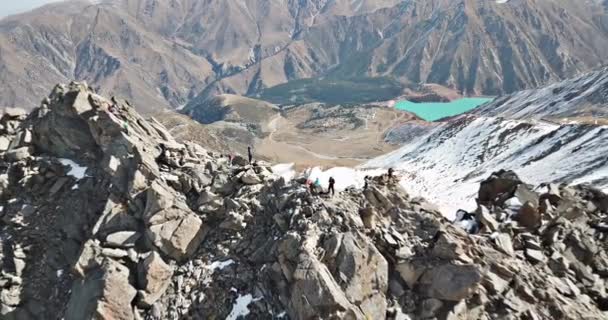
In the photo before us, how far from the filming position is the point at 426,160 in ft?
331

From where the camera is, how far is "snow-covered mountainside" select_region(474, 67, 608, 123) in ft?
466

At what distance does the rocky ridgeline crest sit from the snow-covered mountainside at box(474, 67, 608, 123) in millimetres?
115066

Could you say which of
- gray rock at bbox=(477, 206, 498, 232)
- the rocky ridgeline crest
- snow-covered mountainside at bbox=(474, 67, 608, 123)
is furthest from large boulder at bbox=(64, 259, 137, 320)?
snow-covered mountainside at bbox=(474, 67, 608, 123)

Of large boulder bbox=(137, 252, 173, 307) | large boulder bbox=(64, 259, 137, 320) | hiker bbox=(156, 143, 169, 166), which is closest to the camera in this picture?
large boulder bbox=(64, 259, 137, 320)

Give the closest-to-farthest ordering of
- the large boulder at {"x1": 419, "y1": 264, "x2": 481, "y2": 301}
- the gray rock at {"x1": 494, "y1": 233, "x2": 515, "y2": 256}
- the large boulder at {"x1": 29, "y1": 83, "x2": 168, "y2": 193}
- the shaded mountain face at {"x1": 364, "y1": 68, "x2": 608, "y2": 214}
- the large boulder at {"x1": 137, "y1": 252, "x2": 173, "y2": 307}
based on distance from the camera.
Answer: the large boulder at {"x1": 419, "y1": 264, "x2": 481, "y2": 301} → the large boulder at {"x1": 137, "y1": 252, "x2": 173, "y2": 307} → the gray rock at {"x1": 494, "y1": 233, "x2": 515, "y2": 256} → the large boulder at {"x1": 29, "y1": 83, "x2": 168, "y2": 193} → the shaded mountain face at {"x1": 364, "y1": 68, "x2": 608, "y2": 214}

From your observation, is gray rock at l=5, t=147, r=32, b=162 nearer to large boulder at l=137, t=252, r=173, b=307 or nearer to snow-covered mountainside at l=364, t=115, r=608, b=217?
large boulder at l=137, t=252, r=173, b=307

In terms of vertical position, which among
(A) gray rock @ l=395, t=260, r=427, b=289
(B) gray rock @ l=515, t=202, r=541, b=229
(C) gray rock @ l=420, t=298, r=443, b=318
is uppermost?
(B) gray rock @ l=515, t=202, r=541, b=229

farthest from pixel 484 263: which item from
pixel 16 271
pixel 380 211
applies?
pixel 16 271

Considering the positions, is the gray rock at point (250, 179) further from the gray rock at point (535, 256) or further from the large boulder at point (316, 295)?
the gray rock at point (535, 256)

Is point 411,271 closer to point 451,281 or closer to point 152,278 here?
point 451,281

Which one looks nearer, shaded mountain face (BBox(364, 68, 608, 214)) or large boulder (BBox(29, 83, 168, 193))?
large boulder (BBox(29, 83, 168, 193))

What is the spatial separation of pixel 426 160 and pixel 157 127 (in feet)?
239

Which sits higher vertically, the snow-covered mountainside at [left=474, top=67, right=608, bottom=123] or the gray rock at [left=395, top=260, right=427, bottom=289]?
the snow-covered mountainside at [left=474, top=67, right=608, bottom=123]

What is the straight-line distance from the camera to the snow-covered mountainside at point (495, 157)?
58875 millimetres
